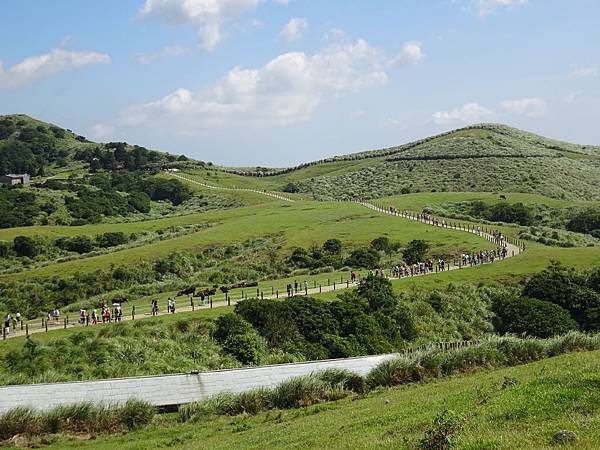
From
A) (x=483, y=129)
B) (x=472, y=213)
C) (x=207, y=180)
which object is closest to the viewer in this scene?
(x=472, y=213)

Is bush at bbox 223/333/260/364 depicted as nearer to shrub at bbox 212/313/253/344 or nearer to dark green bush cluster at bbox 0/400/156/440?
shrub at bbox 212/313/253/344

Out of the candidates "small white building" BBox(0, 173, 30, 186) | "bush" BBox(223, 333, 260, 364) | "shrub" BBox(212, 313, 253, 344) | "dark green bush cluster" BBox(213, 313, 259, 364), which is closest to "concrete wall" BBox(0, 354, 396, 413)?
"bush" BBox(223, 333, 260, 364)

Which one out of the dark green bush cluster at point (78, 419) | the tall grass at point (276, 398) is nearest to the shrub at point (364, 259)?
the tall grass at point (276, 398)

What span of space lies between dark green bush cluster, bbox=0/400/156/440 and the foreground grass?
0.71 m

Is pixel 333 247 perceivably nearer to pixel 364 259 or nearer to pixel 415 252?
pixel 364 259

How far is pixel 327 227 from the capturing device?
247 ft

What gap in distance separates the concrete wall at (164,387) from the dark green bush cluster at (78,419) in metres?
0.50

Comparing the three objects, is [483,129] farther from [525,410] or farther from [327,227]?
[525,410]

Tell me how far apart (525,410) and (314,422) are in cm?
622

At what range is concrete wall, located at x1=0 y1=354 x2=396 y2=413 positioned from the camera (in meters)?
19.5

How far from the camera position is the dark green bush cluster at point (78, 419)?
58.9 ft

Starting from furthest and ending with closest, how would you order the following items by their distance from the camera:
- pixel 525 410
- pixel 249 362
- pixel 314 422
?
pixel 249 362 < pixel 314 422 < pixel 525 410

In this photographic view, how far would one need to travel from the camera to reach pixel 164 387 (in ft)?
69.6

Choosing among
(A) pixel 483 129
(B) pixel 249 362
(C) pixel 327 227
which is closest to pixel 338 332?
(B) pixel 249 362
